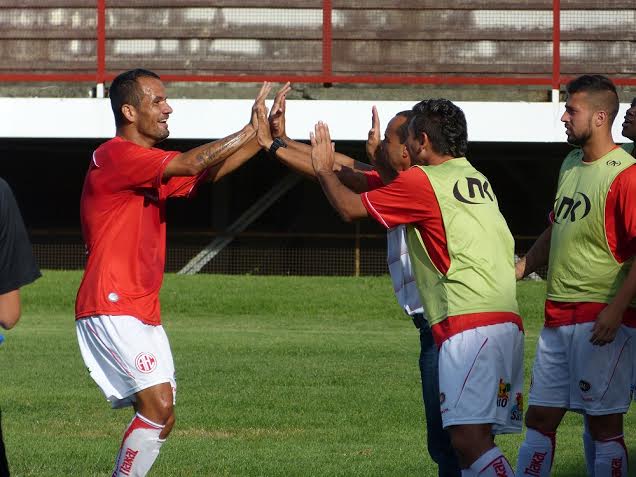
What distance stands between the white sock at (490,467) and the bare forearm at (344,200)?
1355 millimetres

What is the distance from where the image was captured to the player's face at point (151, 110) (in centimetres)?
724

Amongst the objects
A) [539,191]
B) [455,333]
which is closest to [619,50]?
[539,191]

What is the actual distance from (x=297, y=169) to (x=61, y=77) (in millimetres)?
16687

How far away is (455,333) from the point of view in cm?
619

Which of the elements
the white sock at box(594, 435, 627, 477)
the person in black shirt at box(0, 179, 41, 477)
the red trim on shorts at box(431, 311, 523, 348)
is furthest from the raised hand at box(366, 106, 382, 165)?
the person in black shirt at box(0, 179, 41, 477)

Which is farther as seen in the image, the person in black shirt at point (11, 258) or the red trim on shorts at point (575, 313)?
the red trim on shorts at point (575, 313)

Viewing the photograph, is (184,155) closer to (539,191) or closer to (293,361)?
(293,361)

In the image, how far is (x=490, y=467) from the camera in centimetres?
605

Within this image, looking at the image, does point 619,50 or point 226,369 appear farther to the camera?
point 619,50

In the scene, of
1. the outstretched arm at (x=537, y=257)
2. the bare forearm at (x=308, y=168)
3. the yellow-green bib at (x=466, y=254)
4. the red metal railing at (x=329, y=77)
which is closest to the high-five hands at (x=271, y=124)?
the bare forearm at (x=308, y=168)

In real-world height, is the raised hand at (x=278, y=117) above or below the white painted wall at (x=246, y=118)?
below

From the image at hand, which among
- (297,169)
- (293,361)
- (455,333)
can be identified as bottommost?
(293,361)

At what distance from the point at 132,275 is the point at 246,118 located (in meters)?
15.1

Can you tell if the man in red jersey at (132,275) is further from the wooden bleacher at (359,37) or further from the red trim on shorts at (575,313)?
the wooden bleacher at (359,37)
